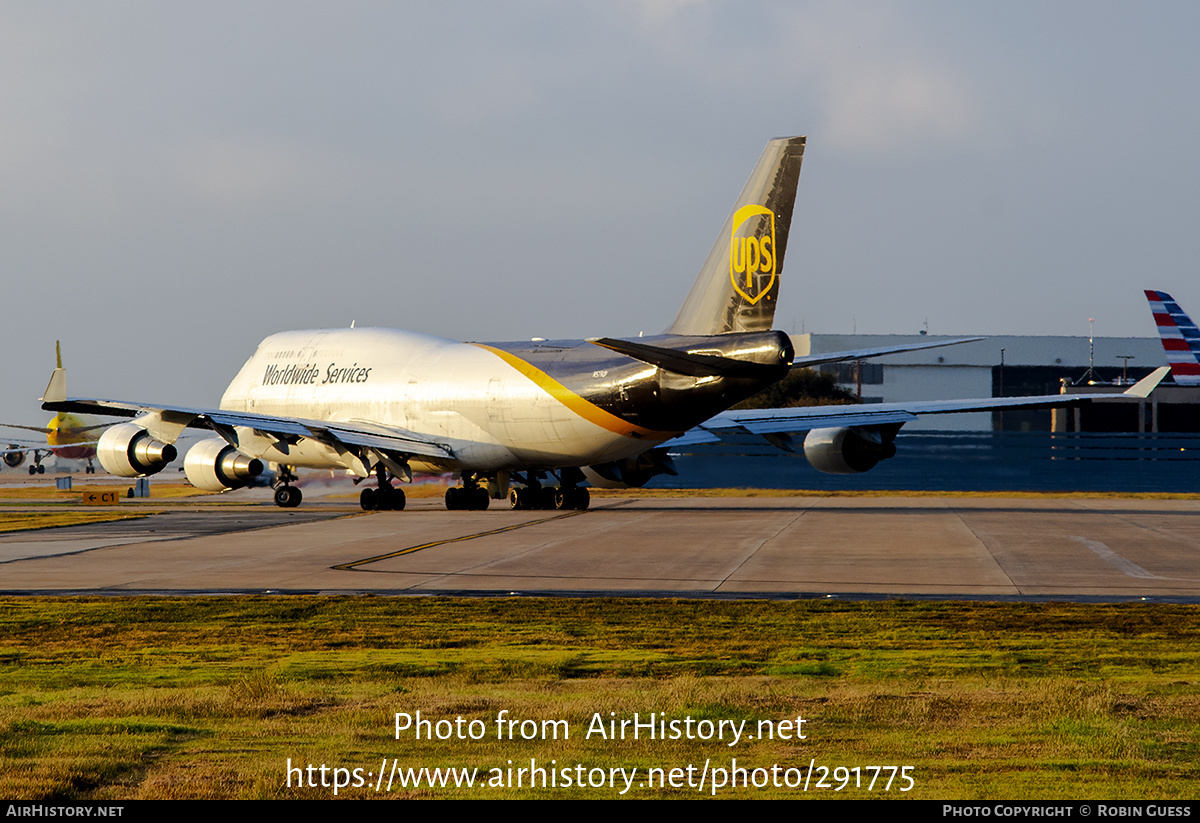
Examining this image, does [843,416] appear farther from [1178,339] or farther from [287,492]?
[1178,339]

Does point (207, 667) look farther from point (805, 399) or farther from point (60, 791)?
point (805, 399)

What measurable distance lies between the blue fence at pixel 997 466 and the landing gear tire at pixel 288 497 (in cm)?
2227

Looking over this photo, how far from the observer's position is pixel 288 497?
4112cm

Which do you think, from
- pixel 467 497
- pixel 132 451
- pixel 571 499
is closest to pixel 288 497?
pixel 132 451

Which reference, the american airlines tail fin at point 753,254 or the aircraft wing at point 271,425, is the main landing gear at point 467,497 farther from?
the american airlines tail fin at point 753,254

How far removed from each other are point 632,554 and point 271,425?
1584 centimetres

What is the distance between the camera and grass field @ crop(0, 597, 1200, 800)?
23.3ft

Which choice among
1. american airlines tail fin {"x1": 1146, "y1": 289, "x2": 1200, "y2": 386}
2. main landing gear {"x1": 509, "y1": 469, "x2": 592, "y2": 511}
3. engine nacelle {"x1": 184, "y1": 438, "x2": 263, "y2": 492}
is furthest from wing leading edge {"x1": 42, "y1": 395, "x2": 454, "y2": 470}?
american airlines tail fin {"x1": 1146, "y1": 289, "x2": 1200, "y2": 386}

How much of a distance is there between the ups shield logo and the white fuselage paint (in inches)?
210

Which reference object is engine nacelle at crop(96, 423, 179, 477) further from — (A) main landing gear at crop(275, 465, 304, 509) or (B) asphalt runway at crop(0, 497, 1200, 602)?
(A) main landing gear at crop(275, 465, 304, 509)

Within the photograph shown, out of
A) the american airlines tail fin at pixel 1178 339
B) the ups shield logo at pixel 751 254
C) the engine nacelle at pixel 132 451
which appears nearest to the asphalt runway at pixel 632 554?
the engine nacelle at pixel 132 451

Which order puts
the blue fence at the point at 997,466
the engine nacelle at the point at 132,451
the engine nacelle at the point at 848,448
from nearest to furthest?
the engine nacelle at the point at 848,448 → the engine nacelle at the point at 132,451 → the blue fence at the point at 997,466

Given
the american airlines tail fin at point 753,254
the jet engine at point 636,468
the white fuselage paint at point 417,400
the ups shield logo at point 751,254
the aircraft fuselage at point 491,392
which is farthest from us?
the jet engine at point 636,468

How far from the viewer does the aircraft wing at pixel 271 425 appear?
1345 inches
